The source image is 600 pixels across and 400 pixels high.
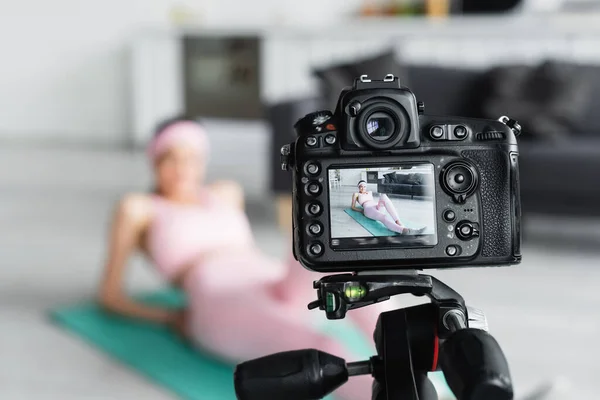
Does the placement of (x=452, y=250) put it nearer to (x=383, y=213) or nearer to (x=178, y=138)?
(x=383, y=213)

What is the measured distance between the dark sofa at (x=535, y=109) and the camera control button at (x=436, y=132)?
264 cm

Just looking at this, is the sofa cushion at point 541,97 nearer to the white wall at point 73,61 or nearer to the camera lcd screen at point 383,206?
the white wall at point 73,61

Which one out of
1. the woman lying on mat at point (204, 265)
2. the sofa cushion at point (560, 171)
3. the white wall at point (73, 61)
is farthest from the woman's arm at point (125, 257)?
the white wall at point (73, 61)

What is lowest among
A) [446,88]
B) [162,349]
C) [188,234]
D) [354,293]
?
[162,349]

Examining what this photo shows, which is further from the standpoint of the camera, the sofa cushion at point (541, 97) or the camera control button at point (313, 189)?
the sofa cushion at point (541, 97)

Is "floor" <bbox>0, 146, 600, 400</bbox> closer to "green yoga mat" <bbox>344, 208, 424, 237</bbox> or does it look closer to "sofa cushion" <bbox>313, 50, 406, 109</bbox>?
"sofa cushion" <bbox>313, 50, 406, 109</bbox>

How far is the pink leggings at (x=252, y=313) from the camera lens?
6.07ft

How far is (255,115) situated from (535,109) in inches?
96.7

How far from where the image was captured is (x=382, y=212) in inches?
27.3

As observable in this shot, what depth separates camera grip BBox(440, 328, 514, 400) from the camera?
1.78ft

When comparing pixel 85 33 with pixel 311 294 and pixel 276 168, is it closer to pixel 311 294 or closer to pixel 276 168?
pixel 276 168

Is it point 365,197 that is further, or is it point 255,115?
point 255,115

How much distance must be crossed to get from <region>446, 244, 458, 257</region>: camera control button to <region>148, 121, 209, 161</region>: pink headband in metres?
1.69

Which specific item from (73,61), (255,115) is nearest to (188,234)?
(255,115)
